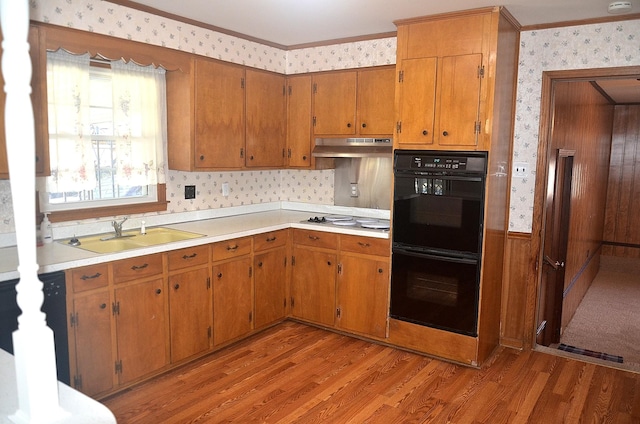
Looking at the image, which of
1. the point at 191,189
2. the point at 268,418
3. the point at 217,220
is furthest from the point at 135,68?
the point at 268,418

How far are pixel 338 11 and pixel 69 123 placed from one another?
6.55 feet

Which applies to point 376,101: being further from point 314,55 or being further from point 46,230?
point 46,230

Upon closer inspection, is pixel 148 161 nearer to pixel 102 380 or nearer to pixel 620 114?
pixel 102 380

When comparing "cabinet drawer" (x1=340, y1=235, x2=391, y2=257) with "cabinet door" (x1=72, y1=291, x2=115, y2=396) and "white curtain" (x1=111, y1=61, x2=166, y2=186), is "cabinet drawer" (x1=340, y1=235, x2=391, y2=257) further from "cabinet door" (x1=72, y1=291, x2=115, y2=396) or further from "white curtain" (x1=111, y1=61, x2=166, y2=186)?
"cabinet door" (x1=72, y1=291, x2=115, y2=396)

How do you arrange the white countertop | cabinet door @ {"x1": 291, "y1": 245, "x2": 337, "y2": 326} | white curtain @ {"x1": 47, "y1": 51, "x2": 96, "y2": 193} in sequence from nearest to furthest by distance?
the white countertop → white curtain @ {"x1": 47, "y1": 51, "x2": 96, "y2": 193} → cabinet door @ {"x1": 291, "y1": 245, "x2": 337, "y2": 326}

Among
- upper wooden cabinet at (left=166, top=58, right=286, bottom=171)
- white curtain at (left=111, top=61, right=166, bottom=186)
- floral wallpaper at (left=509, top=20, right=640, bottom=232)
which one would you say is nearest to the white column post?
white curtain at (left=111, top=61, right=166, bottom=186)

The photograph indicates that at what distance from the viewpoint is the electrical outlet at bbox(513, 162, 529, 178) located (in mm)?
3879

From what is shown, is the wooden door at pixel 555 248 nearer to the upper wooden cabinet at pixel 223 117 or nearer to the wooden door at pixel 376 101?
the wooden door at pixel 376 101

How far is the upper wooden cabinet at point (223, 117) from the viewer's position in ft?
12.5

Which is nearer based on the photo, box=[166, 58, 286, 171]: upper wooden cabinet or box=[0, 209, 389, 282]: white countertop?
box=[0, 209, 389, 282]: white countertop

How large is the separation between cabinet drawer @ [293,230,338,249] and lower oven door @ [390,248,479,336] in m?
0.56

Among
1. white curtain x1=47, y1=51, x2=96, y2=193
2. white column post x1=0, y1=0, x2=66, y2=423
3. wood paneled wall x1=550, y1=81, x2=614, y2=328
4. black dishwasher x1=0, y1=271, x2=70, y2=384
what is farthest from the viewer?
wood paneled wall x1=550, y1=81, x2=614, y2=328

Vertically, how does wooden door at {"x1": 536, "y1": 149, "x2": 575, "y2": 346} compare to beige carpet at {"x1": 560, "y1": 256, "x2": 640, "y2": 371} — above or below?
above

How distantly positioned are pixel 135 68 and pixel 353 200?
2206 mm
